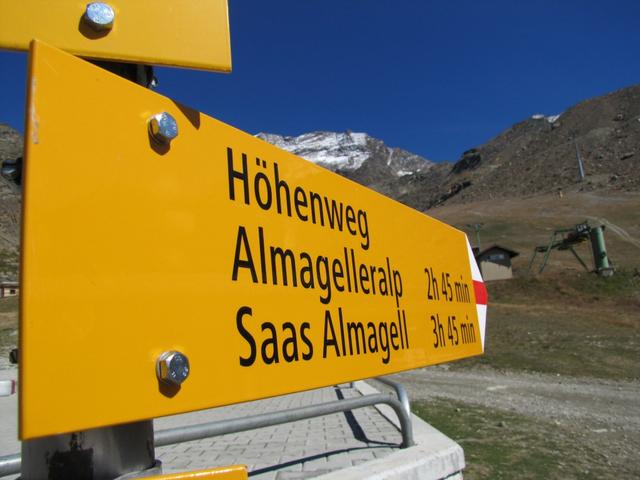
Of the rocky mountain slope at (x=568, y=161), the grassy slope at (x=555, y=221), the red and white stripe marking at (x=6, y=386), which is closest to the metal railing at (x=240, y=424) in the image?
the red and white stripe marking at (x=6, y=386)

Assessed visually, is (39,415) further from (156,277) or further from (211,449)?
(211,449)

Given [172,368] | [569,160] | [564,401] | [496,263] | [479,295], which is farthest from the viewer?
[569,160]

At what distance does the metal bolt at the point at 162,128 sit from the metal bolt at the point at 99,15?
223 mm

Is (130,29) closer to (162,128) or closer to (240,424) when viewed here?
(162,128)

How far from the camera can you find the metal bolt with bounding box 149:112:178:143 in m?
1.13

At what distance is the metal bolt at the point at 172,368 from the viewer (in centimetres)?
101

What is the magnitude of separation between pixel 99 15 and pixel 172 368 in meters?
0.78

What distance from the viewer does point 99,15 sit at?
1108 mm

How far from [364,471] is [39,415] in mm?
1820

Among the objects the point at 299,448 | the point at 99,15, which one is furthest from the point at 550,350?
the point at 99,15

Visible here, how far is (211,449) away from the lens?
5.18 m

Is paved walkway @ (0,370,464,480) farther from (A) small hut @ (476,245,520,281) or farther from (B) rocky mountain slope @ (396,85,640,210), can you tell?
(B) rocky mountain slope @ (396,85,640,210)

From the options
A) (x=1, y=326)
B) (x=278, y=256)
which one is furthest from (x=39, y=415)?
(x=1, y=326)

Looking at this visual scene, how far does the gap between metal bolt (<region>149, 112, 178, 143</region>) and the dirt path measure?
604cm
